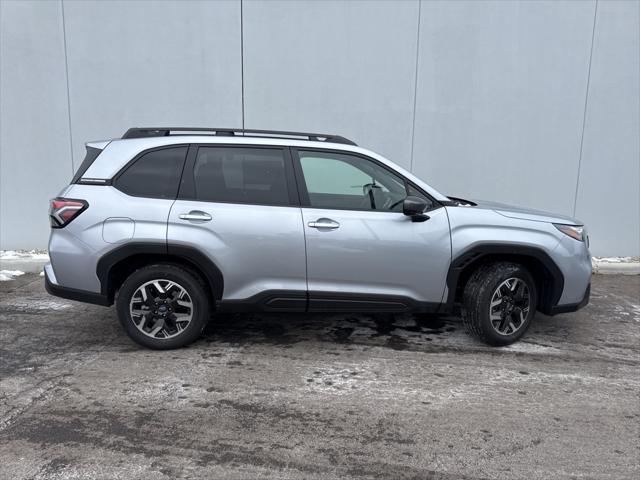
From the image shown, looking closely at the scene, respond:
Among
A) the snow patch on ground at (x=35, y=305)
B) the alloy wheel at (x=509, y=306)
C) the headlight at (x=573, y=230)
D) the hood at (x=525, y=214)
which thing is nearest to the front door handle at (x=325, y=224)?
the hood at (x=525, y=214)

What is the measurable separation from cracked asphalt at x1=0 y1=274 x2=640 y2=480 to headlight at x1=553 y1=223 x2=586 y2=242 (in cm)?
105

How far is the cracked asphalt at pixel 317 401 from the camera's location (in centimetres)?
283

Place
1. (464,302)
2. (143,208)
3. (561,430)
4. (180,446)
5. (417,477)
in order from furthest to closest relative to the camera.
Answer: (464,302) < (143,208) < (561,430) < (180,446) < (417,477)

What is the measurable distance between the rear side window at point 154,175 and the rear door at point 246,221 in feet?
0.28

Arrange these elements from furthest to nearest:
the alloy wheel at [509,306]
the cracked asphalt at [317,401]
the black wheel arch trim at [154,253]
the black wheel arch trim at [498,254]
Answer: the alloy wheel at [509,306]
the black wheel arch trim at [498,254]
the black wheel arch trim at [154,253]
the cracked asphalt at [317,401]

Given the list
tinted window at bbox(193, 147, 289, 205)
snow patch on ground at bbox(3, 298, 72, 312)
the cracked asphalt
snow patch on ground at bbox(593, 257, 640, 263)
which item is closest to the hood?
the cracked asphalt

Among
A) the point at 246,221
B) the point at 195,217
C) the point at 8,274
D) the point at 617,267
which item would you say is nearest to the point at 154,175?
the point at 195,217

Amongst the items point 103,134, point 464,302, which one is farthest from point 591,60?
point 103,134

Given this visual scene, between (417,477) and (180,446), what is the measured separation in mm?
1379

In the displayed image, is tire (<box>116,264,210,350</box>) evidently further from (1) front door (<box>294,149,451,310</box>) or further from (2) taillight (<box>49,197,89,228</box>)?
(1) front door (<box>294,149,451,310</box>)

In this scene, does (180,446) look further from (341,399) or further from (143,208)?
(143,208)

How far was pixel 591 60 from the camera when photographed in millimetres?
7566

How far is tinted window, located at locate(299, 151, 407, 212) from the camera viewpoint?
4.29m

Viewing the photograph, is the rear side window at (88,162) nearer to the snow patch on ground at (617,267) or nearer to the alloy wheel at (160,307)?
the alloy wheel at (160,307)
